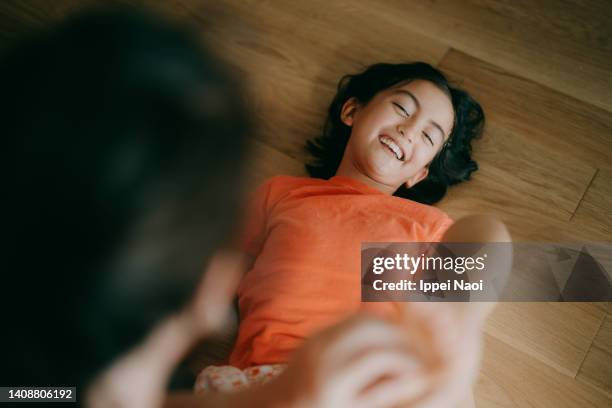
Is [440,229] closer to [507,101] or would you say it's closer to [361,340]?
[507,101]

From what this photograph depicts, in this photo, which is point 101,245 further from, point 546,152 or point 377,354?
point 546,152

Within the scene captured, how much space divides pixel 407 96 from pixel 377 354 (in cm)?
63

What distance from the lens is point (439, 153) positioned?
0.99m

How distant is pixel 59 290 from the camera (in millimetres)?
326

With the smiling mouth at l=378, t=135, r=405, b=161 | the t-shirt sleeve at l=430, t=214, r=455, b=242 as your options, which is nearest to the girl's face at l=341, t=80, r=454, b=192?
the smiling mouth at l=378, t=135, r=405, b=161

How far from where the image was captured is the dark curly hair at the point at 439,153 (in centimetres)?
99

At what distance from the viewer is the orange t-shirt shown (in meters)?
0.76

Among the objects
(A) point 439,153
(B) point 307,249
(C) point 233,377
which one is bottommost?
(C) point 233,377

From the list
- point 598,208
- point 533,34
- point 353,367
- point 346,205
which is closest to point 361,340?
point 353,367

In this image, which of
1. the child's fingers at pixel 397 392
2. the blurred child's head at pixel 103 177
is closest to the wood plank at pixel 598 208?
the child's fingers at pixel 397 392

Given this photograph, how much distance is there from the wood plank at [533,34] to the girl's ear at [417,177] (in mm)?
325

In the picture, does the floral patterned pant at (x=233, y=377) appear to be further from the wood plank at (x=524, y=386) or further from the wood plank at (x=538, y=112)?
the wood plank at (x=538, y=112)

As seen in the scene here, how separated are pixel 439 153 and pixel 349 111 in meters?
0.20

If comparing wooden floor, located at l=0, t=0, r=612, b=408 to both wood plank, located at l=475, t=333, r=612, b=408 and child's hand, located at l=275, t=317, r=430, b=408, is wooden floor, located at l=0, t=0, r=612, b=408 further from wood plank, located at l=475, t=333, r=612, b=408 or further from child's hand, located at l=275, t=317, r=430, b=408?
child's hand, located at l=275, t=317, r=430, b=408
